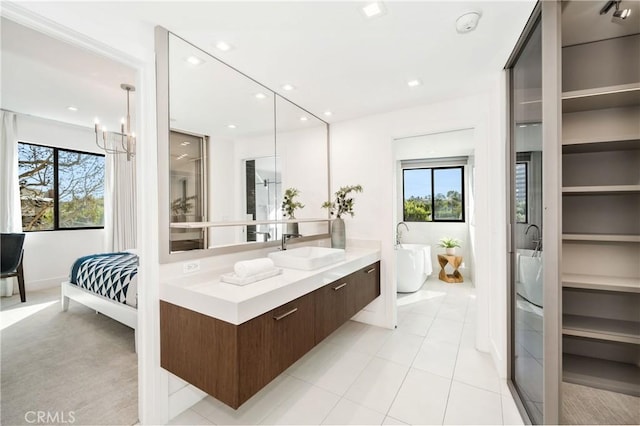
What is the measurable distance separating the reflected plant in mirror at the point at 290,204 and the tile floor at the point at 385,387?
1.34m

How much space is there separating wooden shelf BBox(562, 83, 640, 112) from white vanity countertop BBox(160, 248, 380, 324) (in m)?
1.76

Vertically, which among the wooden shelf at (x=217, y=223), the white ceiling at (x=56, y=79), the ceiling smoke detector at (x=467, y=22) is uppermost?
the white ceiling at (x=56, y=79)

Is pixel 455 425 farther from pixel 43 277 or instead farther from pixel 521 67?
pixel 43 277

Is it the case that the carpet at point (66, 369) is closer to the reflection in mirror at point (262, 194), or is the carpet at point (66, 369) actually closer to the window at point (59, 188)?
the reflection in mirror at point (262, 194)

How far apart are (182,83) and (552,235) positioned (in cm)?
236

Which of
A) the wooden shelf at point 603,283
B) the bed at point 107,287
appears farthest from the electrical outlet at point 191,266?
the wooden shelf at point 603,283

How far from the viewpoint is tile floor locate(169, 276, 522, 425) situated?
167cm

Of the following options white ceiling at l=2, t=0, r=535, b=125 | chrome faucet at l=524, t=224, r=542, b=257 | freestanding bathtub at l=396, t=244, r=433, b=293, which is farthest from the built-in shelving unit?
freestanding bathtub at l=396, t=244, r=433, b=293

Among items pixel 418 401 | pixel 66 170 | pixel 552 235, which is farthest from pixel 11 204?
pixel 552 235

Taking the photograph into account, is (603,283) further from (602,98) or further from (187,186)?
(187,186)

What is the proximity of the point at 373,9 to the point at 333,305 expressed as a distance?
6.37 ft

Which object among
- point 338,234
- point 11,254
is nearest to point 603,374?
point 338,234

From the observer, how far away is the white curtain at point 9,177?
3793mm

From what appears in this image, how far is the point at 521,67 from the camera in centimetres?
180
